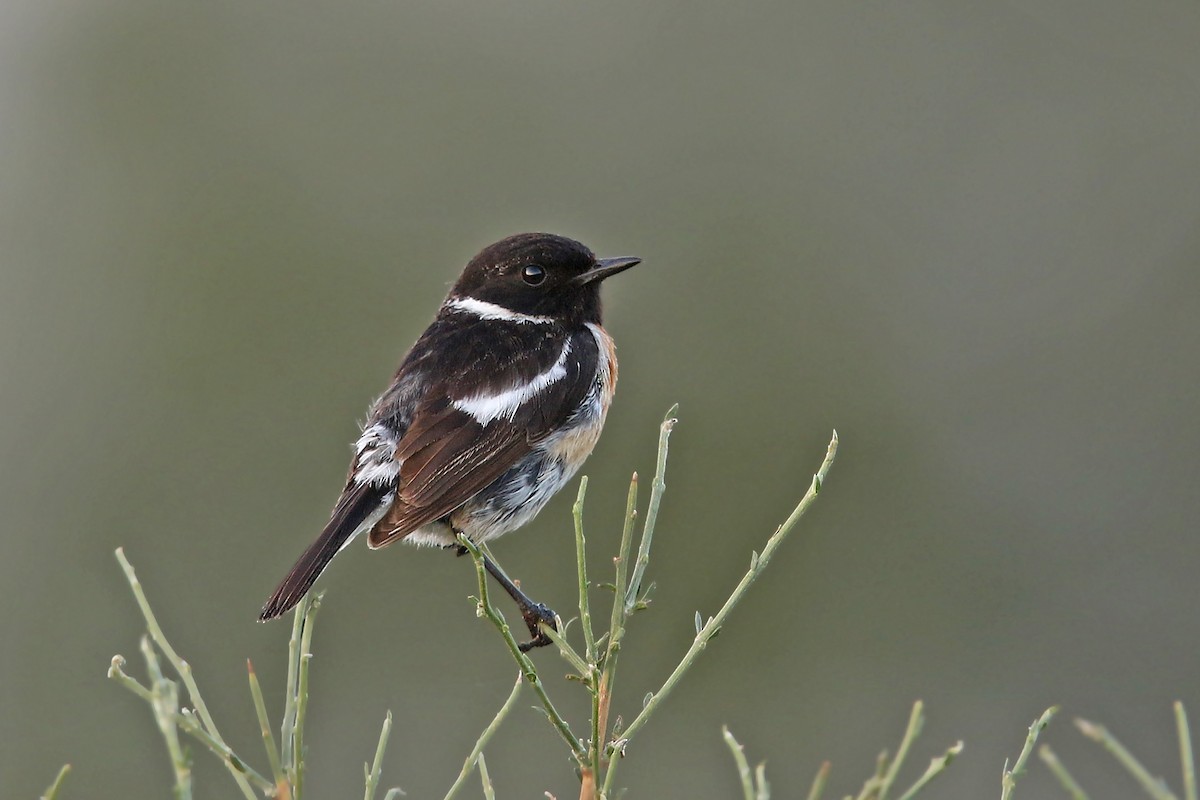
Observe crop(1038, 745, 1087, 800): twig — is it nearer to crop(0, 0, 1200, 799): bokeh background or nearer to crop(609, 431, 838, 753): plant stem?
crop(609, 431, 838, 753): plant stem

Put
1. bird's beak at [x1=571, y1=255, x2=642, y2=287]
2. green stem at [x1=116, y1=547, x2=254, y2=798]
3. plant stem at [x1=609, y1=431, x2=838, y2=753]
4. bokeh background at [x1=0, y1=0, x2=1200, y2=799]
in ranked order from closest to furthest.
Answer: green stem at [x1=116, y1=547, x2=254, y2=798] < plant stem at [x1=609, y1=431, x2=838, y2=753] < bird's beak at [x1=571, y1=255, x2=642, y2=287] < bokeh background at [x1=0, y1=0, x2=1200, y2=799]

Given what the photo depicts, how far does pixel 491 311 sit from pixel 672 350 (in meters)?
5.36

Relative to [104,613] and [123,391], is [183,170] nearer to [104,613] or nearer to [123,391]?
[123,391]

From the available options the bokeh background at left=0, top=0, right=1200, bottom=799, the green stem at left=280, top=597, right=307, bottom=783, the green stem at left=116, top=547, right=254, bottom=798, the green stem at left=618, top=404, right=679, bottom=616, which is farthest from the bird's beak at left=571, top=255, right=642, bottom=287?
the green stem at left=116, top=547, right=254, bottom=798

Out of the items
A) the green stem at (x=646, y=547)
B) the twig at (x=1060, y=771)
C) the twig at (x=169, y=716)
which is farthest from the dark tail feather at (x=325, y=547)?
the twig at (x=1060, y=771)

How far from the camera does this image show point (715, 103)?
42.3 ft

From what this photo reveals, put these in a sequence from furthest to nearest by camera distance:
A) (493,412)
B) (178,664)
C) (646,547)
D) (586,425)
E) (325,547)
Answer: (586,425) → (493,412) → (325,547) → (646,547) → (178,664)

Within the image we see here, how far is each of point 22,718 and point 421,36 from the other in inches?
319

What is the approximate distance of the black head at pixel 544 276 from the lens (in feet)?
15.5

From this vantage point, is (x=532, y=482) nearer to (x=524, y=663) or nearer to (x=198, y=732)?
(x=524, y=663)

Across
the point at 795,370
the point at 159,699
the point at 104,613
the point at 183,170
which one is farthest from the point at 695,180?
the point at 159,699

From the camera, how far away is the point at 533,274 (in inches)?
188

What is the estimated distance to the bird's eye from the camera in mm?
4762

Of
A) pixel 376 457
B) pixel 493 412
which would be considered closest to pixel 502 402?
pixel 493 412
